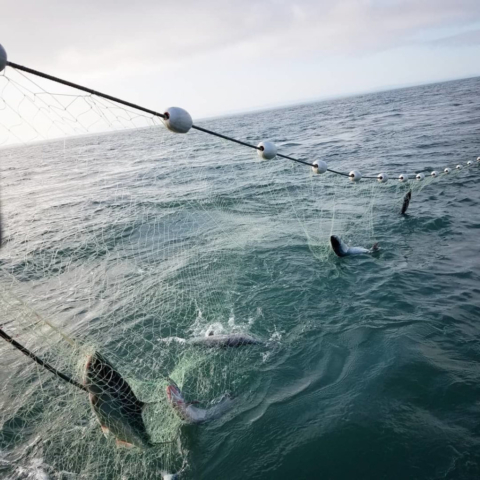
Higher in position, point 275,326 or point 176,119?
point 176,119

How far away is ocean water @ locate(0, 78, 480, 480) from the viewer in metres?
5.27

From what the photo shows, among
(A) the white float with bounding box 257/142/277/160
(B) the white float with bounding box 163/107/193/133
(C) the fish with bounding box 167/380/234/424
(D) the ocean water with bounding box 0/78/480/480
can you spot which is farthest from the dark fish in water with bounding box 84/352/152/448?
(A) the white float with bounding box 257/142/277/160

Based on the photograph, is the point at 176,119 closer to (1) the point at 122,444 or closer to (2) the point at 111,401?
(2) the point at 111,401

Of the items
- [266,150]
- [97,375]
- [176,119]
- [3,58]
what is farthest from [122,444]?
[266,150]

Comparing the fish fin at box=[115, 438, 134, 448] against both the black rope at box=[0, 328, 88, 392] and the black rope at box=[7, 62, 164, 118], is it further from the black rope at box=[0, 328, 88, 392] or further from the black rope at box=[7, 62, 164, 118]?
the black rope at box=[7, 62, 164, 118]

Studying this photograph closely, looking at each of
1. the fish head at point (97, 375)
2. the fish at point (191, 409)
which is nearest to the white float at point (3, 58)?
the fish head at point (97, 375)

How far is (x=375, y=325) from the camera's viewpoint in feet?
25.3

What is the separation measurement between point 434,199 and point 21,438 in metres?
17.5

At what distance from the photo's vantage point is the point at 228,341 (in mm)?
7492

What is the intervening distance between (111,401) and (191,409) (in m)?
1.72

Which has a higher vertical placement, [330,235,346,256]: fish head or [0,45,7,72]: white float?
[0,45,7,72]: white float

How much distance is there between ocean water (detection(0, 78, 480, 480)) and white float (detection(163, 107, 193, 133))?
3541 millimetres

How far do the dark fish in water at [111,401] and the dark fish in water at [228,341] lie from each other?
2.64 metres

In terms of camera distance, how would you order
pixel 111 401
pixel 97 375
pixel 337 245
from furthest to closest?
pixel 337 245 < pixel 111 401 < pixel 97 375
